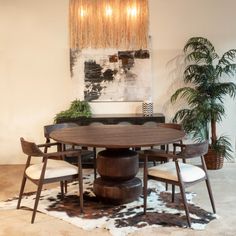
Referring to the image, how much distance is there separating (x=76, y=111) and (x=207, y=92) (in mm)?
1924

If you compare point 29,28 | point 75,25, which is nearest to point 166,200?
point 75,25

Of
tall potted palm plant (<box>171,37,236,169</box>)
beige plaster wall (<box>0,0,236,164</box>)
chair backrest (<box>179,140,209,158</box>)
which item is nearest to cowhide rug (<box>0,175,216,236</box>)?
chair backrest (<box>179,140,209,158</box>)

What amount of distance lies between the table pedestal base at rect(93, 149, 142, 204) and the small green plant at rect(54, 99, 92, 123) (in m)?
1.48

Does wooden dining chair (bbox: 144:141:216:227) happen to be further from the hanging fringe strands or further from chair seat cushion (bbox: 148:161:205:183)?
the hanging fringe strands

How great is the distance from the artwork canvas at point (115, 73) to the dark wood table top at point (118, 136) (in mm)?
1262

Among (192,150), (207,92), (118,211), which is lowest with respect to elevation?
(118,211)

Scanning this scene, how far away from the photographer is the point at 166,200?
3.67 metres

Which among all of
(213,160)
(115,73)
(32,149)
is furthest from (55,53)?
(213,160)

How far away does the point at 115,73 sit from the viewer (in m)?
5.21

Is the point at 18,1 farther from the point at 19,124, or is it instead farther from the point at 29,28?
the point at 19,124

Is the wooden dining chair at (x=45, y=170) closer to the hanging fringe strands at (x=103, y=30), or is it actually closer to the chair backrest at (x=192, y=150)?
the chair backrest at (x=192, y=150)

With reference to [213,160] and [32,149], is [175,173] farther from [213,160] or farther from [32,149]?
[213,160]

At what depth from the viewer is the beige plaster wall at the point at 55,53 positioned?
5.10 meters

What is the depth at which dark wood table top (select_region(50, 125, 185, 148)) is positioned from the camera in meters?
3.15
